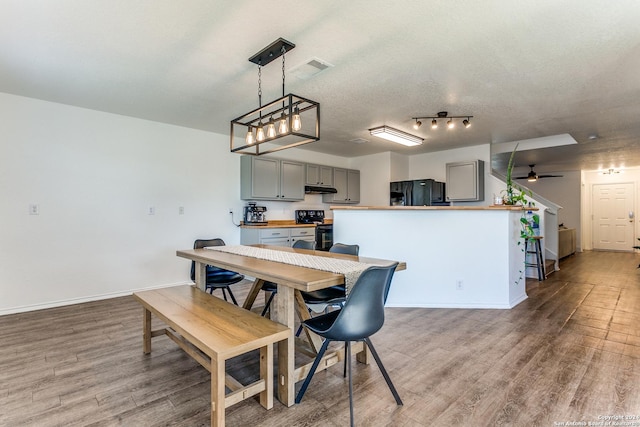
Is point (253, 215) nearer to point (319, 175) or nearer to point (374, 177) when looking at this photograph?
point (319, 175)

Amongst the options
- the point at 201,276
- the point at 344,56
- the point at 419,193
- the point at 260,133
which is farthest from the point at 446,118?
the point at 201,276

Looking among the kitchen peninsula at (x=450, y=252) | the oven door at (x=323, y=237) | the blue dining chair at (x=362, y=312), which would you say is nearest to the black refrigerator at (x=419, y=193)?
the oven door at (x=323, y=237)

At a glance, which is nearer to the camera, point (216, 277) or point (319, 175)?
point (216, 277)

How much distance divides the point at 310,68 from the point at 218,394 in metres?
2.55

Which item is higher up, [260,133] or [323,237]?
[260,133]

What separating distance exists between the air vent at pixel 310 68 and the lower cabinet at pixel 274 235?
2.68 metres

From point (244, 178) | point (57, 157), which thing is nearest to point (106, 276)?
point (57, 157)

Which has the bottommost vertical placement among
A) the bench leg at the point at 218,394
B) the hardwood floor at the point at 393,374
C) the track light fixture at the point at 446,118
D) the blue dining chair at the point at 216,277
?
the hardwood floor at the point at 393,374

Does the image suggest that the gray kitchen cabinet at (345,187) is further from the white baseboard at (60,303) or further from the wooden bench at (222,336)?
the wooden bench at (222,336)

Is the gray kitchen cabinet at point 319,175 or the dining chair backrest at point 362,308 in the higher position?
the gray kitchen cabinet at point 319,175

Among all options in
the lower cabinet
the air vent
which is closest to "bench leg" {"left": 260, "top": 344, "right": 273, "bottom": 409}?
the air vent

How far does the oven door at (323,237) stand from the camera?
5840mm

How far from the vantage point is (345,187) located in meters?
6.81

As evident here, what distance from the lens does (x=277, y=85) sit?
10.8 feet
